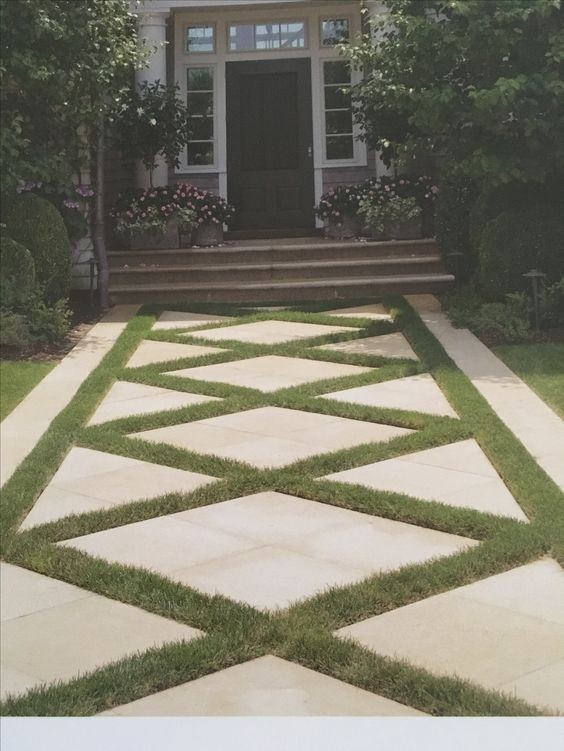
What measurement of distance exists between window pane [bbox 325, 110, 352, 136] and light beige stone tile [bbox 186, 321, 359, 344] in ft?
13.9

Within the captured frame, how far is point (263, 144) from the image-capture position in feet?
32.8

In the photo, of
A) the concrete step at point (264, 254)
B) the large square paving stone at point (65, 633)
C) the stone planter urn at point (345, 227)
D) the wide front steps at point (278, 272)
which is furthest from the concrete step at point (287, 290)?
the large square paving stone at point (65, 633)

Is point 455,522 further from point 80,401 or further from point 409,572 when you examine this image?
point 80,401

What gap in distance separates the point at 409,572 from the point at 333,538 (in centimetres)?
37

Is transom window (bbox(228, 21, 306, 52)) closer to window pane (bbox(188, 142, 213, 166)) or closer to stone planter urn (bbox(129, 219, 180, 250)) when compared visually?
window pane (bbox(188, 142, 213, 166))

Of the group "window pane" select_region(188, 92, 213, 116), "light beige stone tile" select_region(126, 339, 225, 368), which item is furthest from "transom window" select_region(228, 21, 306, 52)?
"light beige stone tile" select_region(126, 339, 225, 368)

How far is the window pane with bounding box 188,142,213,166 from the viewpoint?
9961mm

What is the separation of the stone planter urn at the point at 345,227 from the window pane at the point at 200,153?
5.82 feet

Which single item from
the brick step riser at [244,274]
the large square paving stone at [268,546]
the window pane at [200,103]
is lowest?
the large square paving stone at [268,546]

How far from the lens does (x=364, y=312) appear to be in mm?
6812

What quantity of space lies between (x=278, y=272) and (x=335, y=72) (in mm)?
2972

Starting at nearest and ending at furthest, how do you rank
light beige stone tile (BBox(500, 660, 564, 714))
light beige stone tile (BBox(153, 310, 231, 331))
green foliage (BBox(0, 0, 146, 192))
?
light beige stone tile (BBox(500, 660, 564, 714)) → green foliage (BBox(0, 0, 146, 192)) → light beige stone tile (BBox(153, 310, 231, 331))

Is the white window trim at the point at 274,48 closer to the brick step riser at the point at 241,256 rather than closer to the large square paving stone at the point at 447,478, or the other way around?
the brick step riser at the point at 241,256

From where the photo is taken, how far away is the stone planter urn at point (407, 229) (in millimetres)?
8430
